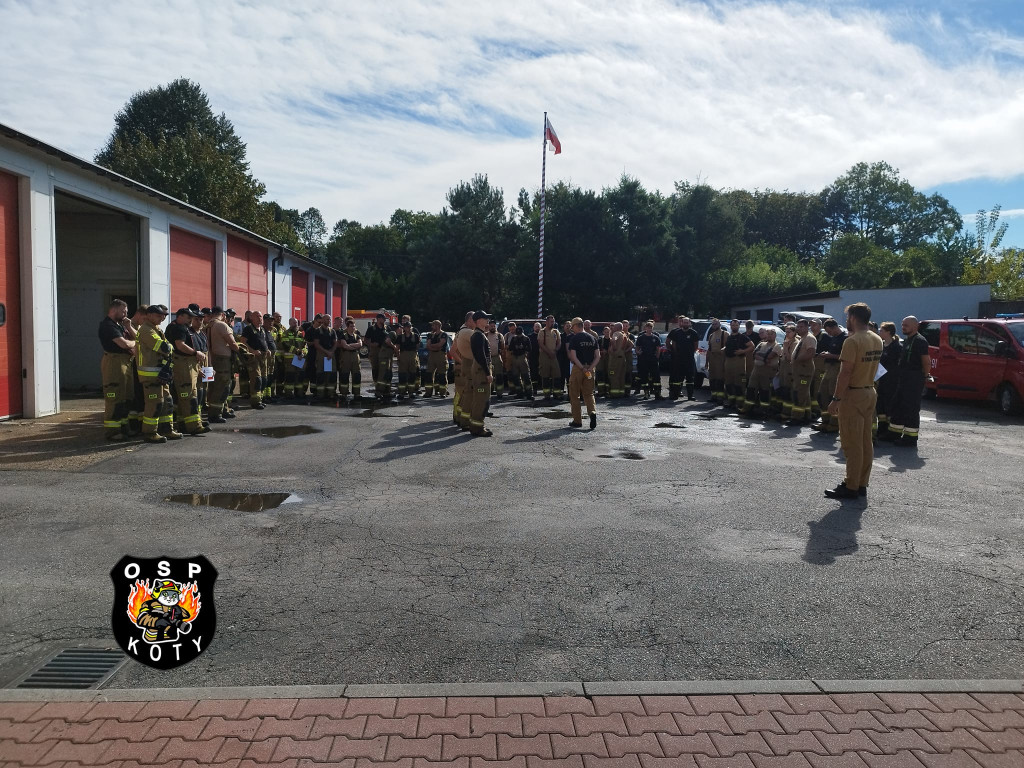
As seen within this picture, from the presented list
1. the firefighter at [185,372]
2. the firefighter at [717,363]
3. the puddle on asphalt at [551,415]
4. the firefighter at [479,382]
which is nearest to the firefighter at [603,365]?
the firefighter at [717,363]

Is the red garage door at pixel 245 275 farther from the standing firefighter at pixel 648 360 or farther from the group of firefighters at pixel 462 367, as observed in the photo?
the standing firefighter at pixel 648 360

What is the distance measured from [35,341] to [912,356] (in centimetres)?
1412

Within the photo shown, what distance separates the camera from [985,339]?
16.6m

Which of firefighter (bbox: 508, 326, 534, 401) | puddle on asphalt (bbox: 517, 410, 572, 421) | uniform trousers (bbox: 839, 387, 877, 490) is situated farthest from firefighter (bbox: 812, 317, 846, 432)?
firefighter (bbox: 508, 326, 534, 401)

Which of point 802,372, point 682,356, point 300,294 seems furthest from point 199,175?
point 802,372

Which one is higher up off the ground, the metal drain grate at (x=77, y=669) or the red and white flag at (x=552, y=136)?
the red and white flag at (x=552, y=136)

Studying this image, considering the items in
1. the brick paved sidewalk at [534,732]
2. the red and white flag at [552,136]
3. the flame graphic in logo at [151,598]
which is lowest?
the brick paved sidewalk at [534,732]

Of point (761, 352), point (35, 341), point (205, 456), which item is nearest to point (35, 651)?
point (205, 456)

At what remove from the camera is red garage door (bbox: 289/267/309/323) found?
96.7ft

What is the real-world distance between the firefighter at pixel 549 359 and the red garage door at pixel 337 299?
65.9 feet

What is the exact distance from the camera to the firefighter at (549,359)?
18.2m

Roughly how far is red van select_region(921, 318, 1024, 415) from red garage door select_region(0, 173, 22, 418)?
17.0 meters

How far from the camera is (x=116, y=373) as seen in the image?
10.6m

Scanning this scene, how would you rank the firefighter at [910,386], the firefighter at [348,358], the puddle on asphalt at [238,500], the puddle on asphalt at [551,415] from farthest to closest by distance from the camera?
the firefighter at [348,358]
the puddle on asphalt at [551,415]
the firefighter at [910,386]
the puddle on asphalt at [238,500]
